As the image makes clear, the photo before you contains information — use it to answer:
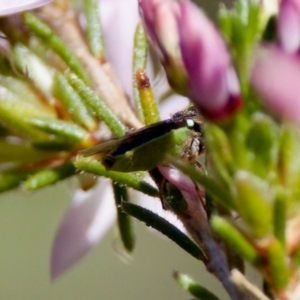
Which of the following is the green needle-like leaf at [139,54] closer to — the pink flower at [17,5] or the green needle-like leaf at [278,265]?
the pink flower at [17,5]

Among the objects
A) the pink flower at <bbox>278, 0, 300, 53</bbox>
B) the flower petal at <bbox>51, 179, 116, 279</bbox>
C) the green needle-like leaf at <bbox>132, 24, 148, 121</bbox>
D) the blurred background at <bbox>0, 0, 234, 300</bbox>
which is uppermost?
the pink flower at <bbox>278, 0, 300, 53</bbox>

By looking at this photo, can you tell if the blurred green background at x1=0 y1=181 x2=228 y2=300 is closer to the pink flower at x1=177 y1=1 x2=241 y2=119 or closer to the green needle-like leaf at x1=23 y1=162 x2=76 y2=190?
the green needle-like leaf at x1=23 y1=162 x2=76 y2=190

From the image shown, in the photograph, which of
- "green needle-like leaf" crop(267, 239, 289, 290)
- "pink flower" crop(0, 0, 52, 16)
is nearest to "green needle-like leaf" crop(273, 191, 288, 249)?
"green needle-like leaf" crop(267, 239, 289, 290)

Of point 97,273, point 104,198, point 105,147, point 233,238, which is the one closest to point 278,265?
point 233,238

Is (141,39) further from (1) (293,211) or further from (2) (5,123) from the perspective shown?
(1) (293,211)

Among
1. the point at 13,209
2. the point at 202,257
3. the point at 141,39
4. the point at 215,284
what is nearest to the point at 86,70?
the point at 141,39
